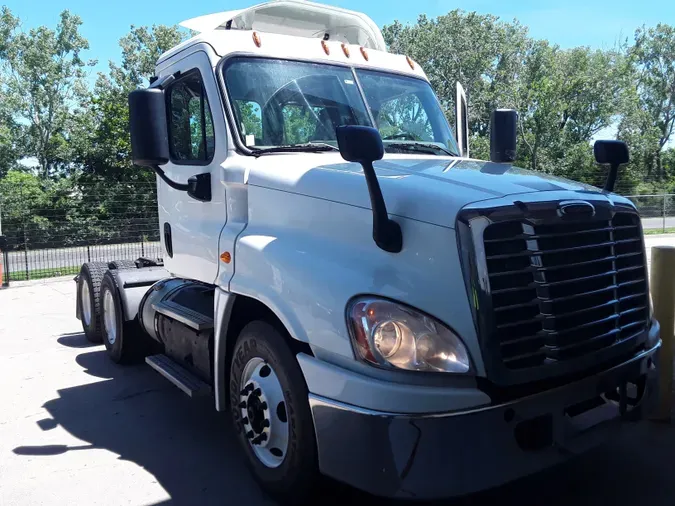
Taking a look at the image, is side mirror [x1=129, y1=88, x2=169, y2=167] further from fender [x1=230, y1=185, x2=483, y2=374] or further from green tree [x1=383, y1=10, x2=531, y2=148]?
green tree [x1=383, y1=10, x2=531, y2=148]

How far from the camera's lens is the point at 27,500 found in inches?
147

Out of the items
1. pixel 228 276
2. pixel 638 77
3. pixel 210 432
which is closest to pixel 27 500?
pixel 210 432

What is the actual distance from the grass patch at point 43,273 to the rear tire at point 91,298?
28.4ft

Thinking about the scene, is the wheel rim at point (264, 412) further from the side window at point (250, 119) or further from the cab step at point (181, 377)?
the side window at point (250, 119)

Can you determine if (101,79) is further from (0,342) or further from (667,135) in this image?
(667,135)

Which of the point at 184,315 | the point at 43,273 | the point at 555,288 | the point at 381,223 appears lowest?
the point at 43,273

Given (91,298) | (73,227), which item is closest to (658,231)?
(73,227)

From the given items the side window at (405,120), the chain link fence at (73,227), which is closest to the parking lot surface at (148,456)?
the side window at (405,120)

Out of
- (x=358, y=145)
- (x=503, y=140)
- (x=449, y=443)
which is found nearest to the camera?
(x=449, y=443)

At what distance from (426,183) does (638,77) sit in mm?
59627

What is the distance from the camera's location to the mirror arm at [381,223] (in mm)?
2863

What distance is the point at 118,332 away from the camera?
652cm

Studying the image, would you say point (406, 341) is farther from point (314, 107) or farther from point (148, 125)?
point (148, 125)

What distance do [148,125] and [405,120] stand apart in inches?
74.1
